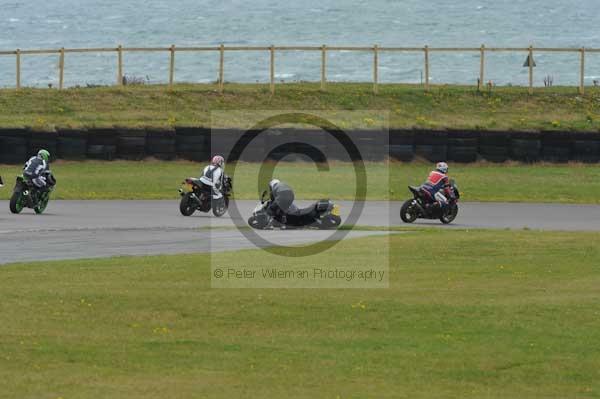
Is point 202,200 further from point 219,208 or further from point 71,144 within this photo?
point 71,144

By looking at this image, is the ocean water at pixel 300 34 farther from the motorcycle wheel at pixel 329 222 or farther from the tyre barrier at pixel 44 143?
the motorcycle wheel at pixel 329 222

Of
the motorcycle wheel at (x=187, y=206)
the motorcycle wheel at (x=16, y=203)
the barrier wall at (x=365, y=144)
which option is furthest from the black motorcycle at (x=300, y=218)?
the barrier wall at (x=365, y=144)

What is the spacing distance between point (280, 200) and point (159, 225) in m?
2.72

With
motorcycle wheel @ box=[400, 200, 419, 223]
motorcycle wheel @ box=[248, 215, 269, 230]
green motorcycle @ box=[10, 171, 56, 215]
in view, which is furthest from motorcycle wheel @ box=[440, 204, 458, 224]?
green motorcycle @ box=[10, 171, 56, 215]

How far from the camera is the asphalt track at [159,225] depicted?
21828 millimetres

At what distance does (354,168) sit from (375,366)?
1066 inches

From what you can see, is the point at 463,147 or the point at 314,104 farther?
the point at 314,104

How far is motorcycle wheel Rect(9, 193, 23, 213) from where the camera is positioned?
27.7 metres

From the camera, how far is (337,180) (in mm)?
37812

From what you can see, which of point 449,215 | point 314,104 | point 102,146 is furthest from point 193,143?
point 449,215

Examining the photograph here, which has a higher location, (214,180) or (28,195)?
(214,180)

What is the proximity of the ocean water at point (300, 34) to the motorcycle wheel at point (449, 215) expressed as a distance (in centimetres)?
5767

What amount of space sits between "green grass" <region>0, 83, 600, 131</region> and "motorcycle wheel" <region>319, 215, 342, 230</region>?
17543 millimetres

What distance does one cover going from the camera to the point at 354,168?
39.8 meters
